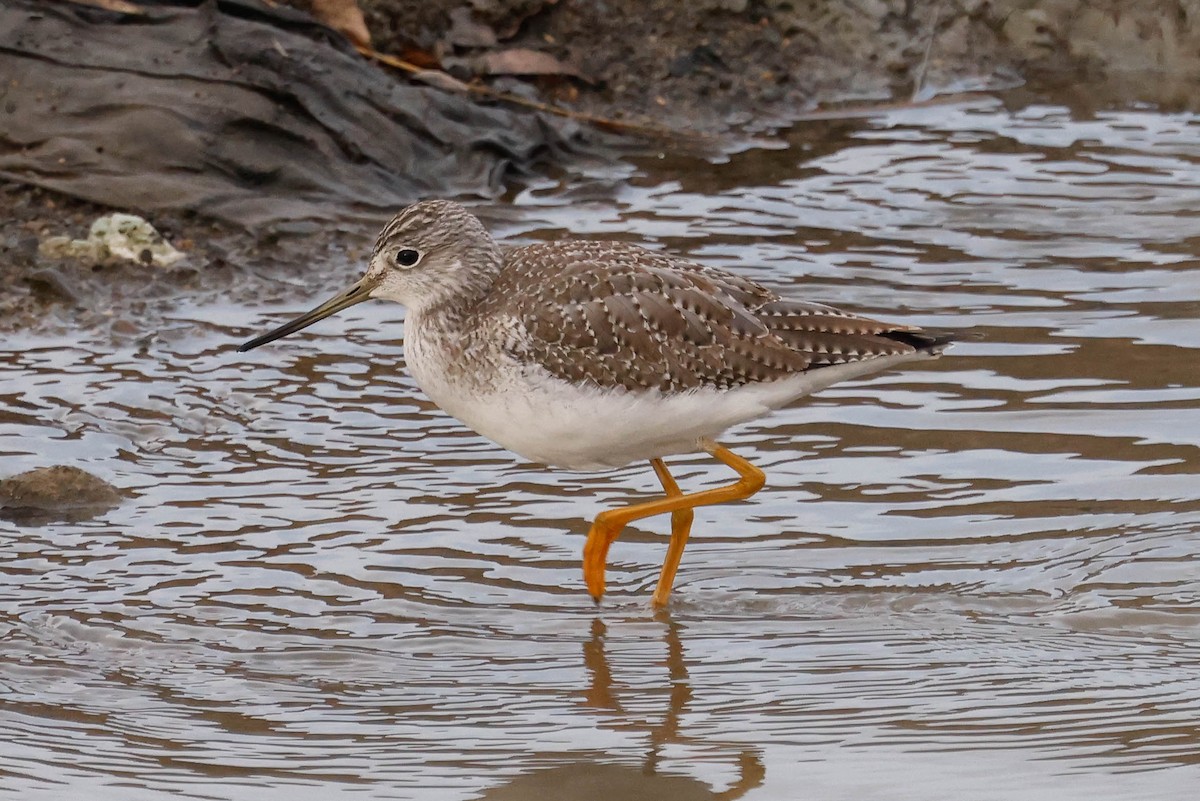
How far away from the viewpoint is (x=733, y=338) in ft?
23.0

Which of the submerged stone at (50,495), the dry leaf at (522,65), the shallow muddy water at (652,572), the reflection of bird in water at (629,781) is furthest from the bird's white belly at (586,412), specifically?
the dry leaf at (522,65)

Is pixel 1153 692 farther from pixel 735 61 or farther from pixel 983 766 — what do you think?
pixel 735 61

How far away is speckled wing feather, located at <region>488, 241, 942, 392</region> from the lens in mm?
6809

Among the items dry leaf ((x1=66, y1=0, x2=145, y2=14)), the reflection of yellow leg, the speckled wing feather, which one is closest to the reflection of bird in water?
the reflection of yellow leg

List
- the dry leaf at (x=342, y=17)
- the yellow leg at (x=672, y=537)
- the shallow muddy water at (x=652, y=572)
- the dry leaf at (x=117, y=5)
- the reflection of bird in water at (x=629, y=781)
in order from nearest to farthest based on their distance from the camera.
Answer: the reflection of bird in water at (x=629, y=781), the shallow muddy water at (x=652, y=572), the yellow leg at (x=672, y=537), the dry leaf at (x=117, y=5), the dry leaf at (x=342, y=17)

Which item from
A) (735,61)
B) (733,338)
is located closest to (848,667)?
(733,338)

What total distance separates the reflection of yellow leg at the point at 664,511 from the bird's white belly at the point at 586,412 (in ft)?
0.58

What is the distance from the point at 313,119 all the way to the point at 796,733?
6.62m

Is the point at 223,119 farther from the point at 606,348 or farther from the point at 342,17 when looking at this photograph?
the point at 606,348

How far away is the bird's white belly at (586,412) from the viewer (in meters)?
6.68

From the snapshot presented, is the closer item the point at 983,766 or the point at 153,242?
the point at 983,766

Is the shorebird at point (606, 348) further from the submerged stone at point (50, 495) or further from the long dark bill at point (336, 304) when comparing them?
the submerged stone at point (50, 495)

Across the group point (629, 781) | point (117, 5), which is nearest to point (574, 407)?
point (629, 781)

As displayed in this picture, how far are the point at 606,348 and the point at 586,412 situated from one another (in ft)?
0.98
